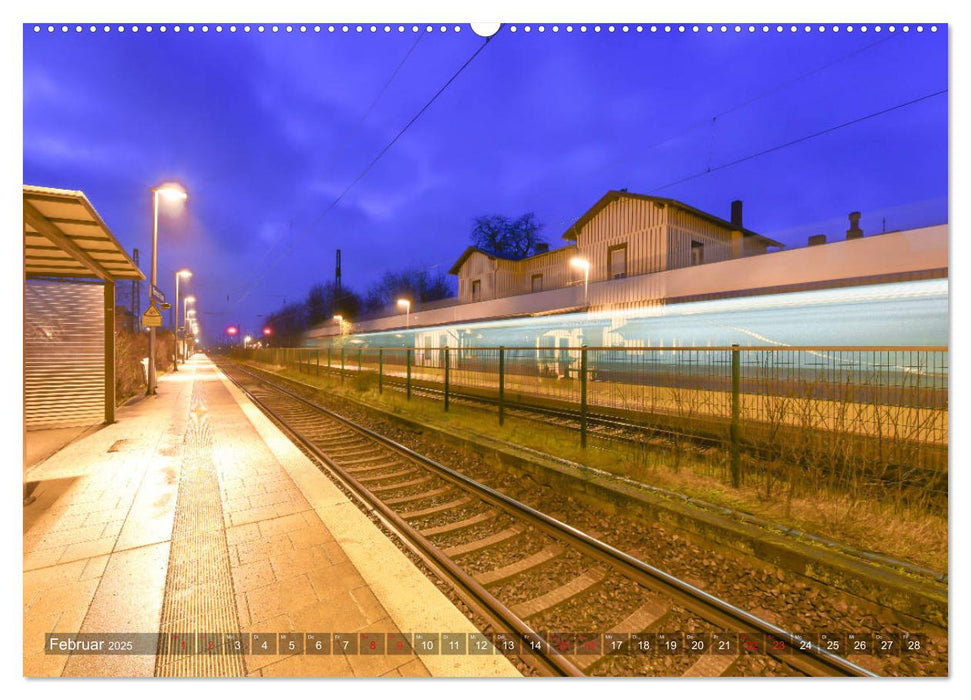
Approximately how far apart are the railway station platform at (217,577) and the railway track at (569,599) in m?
0.24

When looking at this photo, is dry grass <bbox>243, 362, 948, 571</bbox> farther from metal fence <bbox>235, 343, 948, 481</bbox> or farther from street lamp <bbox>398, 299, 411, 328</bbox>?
street lamp <bbox>398, 299, 411, 328</bbox>

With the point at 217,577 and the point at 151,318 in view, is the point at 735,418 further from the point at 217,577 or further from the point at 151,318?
the point at 151,318

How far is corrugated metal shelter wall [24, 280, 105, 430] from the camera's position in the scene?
24.0 feet

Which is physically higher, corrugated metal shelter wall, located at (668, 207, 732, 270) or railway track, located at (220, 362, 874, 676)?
corrugated metal shelter wall, located at (668, 207, 732, 270)

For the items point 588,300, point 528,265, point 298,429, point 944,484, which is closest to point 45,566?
point 298,429

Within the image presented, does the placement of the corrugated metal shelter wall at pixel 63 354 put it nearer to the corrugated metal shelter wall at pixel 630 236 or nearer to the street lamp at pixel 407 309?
the corrugated metal shelter wall at pixel 630 236

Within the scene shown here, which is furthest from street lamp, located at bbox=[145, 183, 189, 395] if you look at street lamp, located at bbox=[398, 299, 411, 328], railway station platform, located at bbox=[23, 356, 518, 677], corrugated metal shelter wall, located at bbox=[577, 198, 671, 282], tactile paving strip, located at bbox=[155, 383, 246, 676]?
corrugated metal shelter wall, located at bbox=[577, 198, 671, 282]

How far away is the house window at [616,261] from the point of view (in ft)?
57.6

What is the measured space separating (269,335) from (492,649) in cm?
7722

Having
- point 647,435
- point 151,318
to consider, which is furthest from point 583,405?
point 151,318

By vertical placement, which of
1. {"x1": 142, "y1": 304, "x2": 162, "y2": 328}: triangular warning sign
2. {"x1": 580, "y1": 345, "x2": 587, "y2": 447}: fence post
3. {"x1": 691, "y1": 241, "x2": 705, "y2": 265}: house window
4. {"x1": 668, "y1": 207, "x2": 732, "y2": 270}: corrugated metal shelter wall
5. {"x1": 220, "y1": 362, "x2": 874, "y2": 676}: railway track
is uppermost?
{"x1": 668, "y1": 207, "x2": 732, "y2": 270}: corrugated metal shelter wall

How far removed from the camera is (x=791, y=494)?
3627 mm

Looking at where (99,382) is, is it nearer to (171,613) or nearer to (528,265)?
(171,613)

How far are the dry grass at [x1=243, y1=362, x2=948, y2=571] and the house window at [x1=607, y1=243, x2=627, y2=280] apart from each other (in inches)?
534
